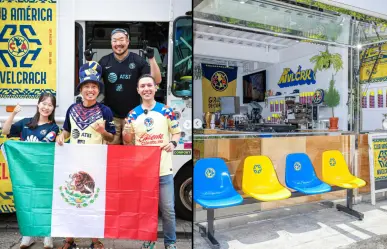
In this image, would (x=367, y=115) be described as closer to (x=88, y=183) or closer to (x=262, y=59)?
(x=262, y=59)

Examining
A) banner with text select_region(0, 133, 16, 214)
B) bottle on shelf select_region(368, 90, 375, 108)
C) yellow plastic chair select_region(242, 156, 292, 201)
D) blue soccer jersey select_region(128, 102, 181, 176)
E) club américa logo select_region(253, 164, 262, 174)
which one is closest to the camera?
blue soccer jersey select_region(128, 102, 181, 176)

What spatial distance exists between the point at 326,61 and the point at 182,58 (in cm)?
314

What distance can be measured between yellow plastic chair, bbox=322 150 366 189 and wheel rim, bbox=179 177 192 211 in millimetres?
2112

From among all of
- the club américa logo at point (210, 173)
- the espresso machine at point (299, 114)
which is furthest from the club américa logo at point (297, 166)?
the club américa logo at point (210, 173)

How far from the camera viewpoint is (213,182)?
3.65m

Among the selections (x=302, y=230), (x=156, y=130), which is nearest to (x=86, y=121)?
(x=156, y=130)

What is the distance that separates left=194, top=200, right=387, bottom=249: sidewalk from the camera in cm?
346

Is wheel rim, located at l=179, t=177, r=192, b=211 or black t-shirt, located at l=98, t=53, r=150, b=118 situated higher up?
black t-shirt, located at l=98, t=53, r=150, b=118

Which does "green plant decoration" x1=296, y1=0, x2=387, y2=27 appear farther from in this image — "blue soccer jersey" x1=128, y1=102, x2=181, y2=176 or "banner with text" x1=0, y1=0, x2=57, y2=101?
"banner with text" x1=0, y1=0, x2=57, y2=101

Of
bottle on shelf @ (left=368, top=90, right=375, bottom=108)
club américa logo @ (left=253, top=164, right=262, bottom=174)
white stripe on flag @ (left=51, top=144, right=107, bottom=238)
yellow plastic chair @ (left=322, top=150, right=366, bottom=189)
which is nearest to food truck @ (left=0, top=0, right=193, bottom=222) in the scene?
white stripe on flag @ (left=51, top=144, right=107, bottom=238)

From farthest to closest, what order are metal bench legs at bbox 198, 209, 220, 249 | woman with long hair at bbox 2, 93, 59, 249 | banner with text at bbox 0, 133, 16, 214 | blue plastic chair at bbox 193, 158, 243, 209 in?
blue plastic chair at bbox 193, 158, 243, 209, metal bench legs at bbox 198, 209, 220, 249, banner with text at bbox 0, 133, 16, 214, woman with long hair at bbox 2, 93, 59, 249

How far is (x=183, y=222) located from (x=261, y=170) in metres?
1.16

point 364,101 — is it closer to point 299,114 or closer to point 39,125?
point 299,114

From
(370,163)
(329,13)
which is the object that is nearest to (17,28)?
(329,13)
